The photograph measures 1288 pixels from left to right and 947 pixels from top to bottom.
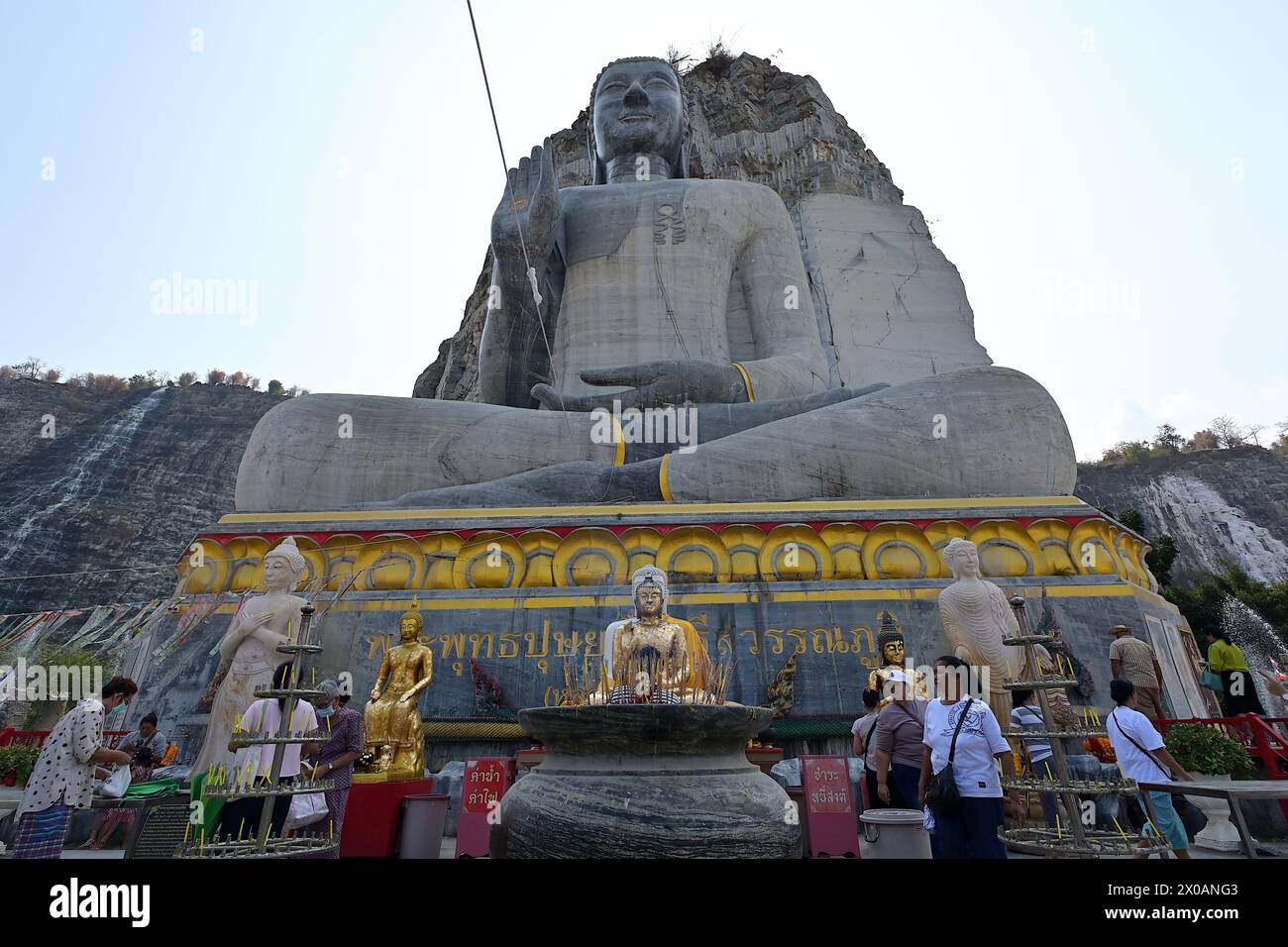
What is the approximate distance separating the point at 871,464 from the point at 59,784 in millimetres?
4525

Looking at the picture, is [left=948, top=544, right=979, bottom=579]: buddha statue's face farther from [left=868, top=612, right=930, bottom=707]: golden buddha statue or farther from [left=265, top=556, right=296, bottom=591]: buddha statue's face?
[left=265, top=556, right=296, bottom=591]: buddha statue's face

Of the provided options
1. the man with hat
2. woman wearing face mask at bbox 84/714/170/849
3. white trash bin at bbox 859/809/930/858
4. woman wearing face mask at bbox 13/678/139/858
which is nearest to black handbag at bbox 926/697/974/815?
white trash bin at bbox 859/809/930/858

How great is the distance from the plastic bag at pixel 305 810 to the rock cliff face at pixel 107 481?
24.6 meters

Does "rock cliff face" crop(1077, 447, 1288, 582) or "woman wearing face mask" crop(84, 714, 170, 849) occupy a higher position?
"rock cliff face" crop(1077, 447, 1288, 582)

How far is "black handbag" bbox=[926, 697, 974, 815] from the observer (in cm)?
264

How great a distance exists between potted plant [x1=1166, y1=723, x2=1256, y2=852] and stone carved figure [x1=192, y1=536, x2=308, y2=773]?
157 inches

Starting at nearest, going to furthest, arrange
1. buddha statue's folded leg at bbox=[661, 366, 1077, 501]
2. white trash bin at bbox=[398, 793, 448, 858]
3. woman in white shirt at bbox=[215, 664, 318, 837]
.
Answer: woman in white shirt at bbox=[215, 664, 318, 837] < white trash bin at bbox=[398, 793, 448, 858] < buddha statue's folded leg at bbox=[661, 366, 1077, 501]

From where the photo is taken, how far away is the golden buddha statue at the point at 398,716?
376 cm

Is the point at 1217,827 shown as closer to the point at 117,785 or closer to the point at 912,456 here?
the point at 912,456

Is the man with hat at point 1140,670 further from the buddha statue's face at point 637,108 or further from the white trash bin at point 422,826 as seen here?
the buddha statue's face at point 637,108

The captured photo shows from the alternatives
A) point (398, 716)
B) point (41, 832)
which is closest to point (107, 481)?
point (398, 716)
